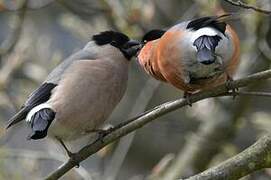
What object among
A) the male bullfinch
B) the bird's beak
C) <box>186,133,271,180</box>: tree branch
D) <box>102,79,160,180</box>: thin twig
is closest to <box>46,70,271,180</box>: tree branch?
the male bullfinch

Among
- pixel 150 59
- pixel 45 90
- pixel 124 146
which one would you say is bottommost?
pixel 124 146

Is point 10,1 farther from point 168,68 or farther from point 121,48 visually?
point 168,68

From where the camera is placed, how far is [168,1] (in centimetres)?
532

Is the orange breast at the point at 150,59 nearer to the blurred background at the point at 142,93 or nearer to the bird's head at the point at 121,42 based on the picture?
the bird's head at the point at 121,42

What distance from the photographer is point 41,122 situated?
330 centimetres

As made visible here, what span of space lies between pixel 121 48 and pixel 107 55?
0.30 ft

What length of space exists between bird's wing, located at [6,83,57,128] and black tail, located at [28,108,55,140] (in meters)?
0.07

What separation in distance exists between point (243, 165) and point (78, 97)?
1.04 meters

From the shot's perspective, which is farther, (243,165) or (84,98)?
(84,98)

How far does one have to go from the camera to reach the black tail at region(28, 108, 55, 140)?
128 inches

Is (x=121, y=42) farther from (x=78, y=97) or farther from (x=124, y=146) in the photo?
(x=124, y=146)

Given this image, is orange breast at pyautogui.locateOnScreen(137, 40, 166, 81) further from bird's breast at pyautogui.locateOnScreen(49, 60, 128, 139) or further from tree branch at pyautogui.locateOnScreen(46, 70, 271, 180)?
tree branch at pyautogui.locateOnScreen(46, 70, 271, 180)

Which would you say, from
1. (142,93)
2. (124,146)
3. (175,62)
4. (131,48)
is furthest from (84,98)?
(142,93)

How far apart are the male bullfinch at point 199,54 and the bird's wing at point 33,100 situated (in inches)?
21.6
